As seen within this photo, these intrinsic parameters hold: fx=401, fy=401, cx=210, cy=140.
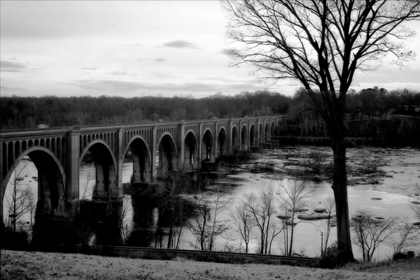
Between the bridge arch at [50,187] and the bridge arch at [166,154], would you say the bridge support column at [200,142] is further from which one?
the bridge arch at [50,187]

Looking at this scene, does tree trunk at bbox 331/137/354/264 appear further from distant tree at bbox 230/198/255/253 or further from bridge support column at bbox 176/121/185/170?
bridge support column at bbox 176/121/185/170

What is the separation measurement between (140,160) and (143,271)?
33.1 meters

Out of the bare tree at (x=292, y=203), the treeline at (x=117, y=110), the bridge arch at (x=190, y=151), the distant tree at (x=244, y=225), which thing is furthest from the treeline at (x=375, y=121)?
the distant tree at (x=244, y=225)

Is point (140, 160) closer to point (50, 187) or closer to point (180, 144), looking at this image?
point (180, 144)

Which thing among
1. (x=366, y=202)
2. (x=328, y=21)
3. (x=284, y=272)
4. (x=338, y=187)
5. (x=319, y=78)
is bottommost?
(x=366, y=202)

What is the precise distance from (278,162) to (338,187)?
4921cm

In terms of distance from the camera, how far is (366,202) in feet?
114

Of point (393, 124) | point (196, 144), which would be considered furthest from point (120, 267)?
point (393, 124)

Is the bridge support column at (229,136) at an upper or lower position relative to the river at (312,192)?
upper

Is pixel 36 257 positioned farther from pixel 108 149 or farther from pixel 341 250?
pixel 108 149

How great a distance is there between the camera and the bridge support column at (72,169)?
28.6m

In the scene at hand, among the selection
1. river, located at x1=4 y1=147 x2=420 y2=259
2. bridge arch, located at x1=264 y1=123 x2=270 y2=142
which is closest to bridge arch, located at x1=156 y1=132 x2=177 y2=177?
river, located at x1=4 y1=147 x2=420 y2=259

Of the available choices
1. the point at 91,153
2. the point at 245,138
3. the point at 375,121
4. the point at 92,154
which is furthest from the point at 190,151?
the point at 375,121

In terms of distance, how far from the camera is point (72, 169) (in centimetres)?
2905
